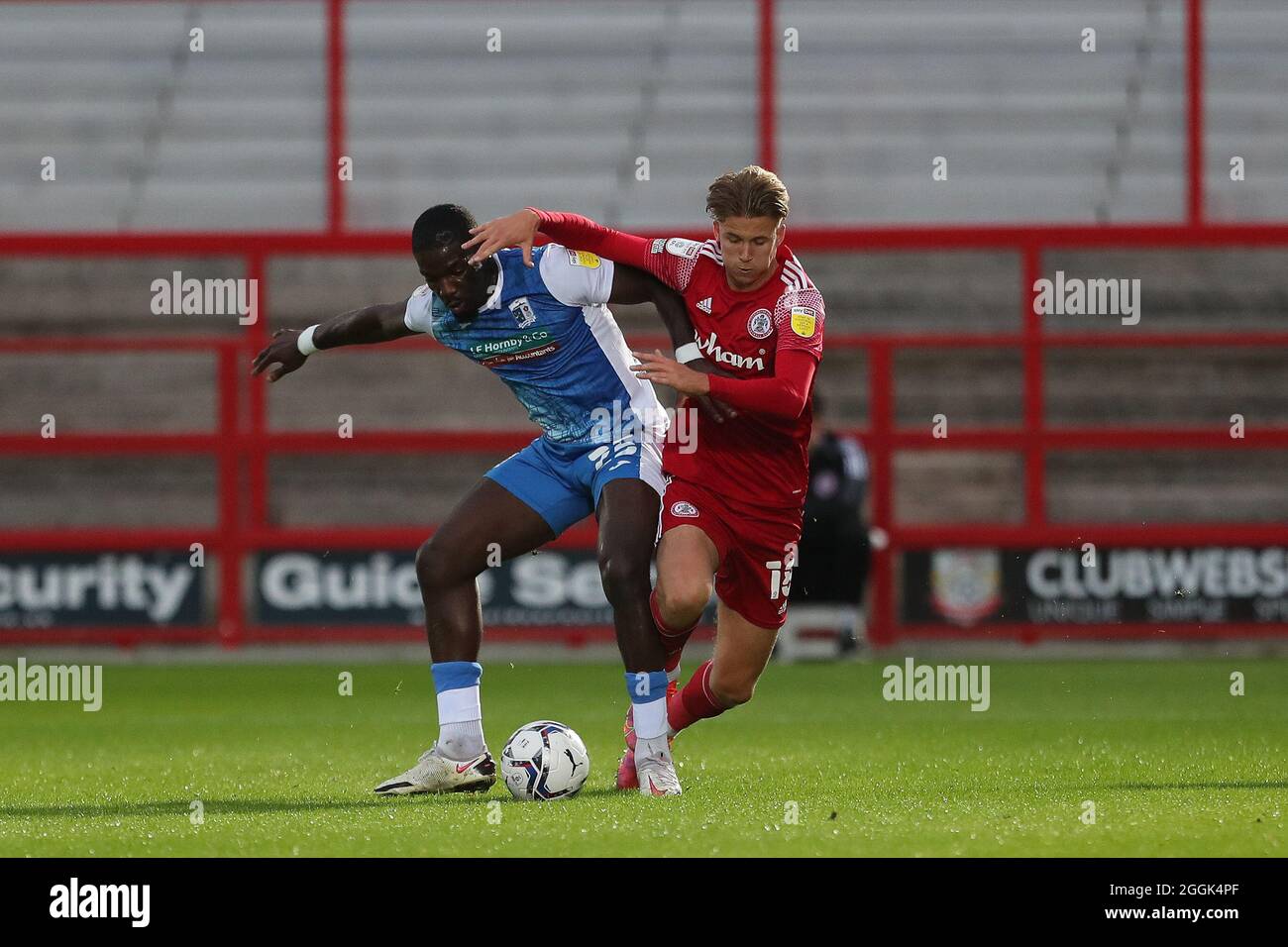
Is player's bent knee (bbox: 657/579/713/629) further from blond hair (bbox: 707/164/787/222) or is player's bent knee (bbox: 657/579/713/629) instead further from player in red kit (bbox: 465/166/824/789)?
blond hair (bbox: 707/164/787/222)

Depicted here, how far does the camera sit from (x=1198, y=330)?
13.4 metres

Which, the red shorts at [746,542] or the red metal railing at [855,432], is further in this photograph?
the red metal railing at [855,432]

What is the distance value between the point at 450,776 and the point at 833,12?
9.96 m

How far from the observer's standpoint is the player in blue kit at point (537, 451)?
18.4ft

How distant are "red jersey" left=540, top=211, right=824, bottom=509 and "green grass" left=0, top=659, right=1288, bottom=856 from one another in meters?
0.91

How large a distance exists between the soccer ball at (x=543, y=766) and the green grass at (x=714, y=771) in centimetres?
9

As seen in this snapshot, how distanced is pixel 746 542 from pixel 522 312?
3.08 feet

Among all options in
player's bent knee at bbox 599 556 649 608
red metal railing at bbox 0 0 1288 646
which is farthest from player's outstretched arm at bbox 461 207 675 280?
red metal railing at bbox 0 0 1288 646

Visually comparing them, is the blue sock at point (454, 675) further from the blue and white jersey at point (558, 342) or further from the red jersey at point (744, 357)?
the red jersey at point (744, 357)

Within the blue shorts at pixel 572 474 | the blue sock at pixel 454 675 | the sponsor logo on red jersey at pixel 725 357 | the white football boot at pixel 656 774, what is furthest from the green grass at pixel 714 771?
the sponsor logo on red jersey at pixel 725 357

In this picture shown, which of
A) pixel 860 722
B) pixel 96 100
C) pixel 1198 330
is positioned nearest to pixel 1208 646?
pixel 1198 330

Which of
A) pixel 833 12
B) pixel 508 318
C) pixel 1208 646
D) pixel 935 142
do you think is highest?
pixel 833 12

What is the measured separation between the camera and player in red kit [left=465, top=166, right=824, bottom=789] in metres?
5.51

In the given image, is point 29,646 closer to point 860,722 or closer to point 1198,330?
point 860,722
